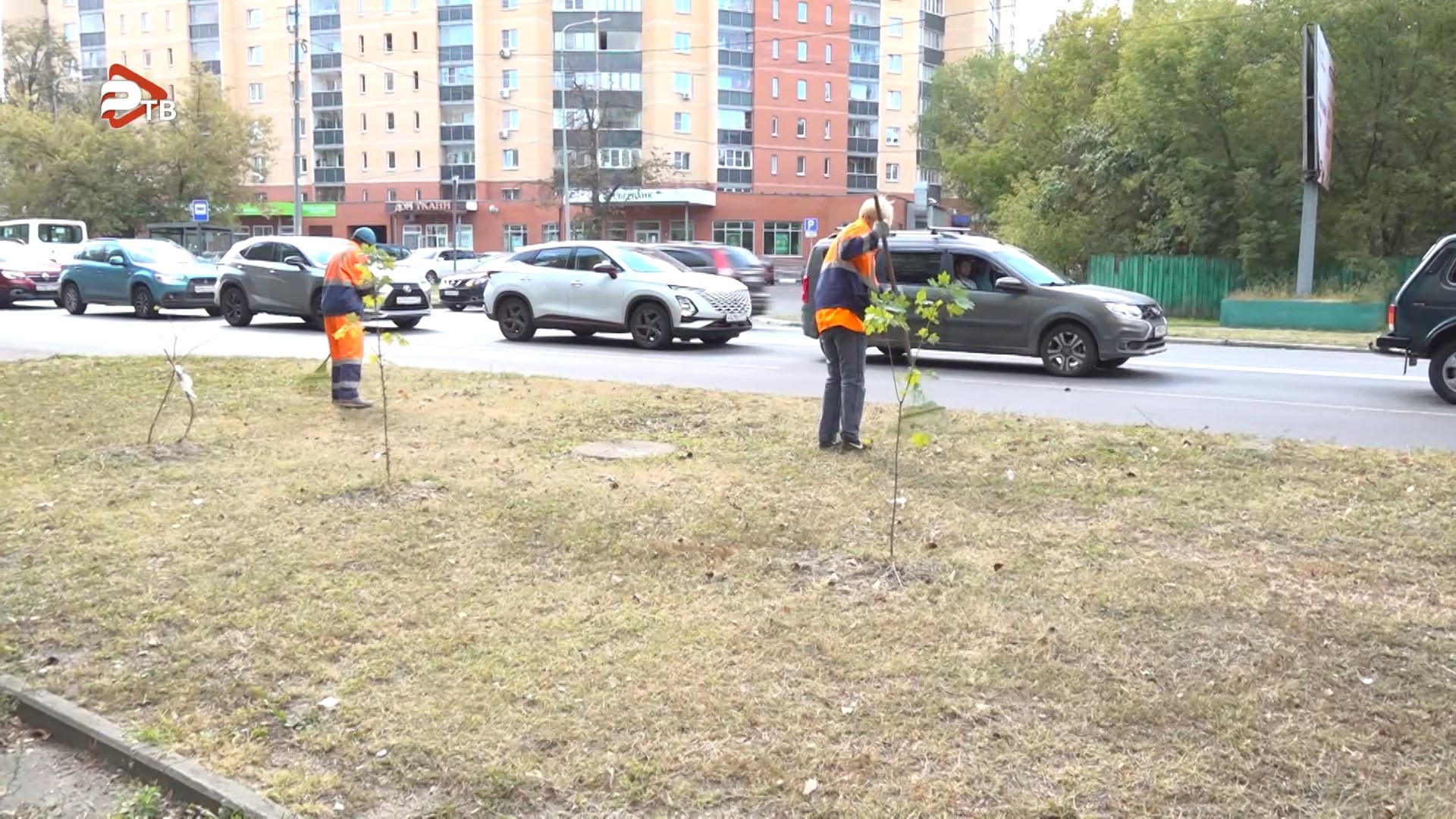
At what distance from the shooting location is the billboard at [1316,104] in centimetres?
2252

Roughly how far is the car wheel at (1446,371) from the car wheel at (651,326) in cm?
947

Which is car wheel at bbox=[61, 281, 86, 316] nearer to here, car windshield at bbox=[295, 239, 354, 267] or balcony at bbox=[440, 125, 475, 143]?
car windshield at bbox=[295, 239, 354, 267]

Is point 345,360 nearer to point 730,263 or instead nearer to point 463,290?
point 730,263

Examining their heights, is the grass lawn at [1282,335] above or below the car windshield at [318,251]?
below

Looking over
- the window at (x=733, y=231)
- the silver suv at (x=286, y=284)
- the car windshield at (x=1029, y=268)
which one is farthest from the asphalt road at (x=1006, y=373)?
the window at (x=733, y=231)

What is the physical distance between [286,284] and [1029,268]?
1281 centimetres

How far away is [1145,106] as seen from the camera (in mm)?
29578

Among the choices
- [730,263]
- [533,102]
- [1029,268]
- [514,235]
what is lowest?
[1029,268]

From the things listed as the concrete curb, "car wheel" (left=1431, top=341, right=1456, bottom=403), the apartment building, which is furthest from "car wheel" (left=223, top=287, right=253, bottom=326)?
the apartment building

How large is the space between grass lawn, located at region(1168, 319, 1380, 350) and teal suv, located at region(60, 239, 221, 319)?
1834 centimetres

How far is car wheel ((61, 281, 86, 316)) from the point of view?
24.1 meters

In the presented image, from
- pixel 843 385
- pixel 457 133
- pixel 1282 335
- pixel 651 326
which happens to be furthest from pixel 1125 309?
pixel 457 133

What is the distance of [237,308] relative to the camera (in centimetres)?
2083

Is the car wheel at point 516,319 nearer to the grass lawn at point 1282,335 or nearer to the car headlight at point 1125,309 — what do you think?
the car headlight at point 1125,309
